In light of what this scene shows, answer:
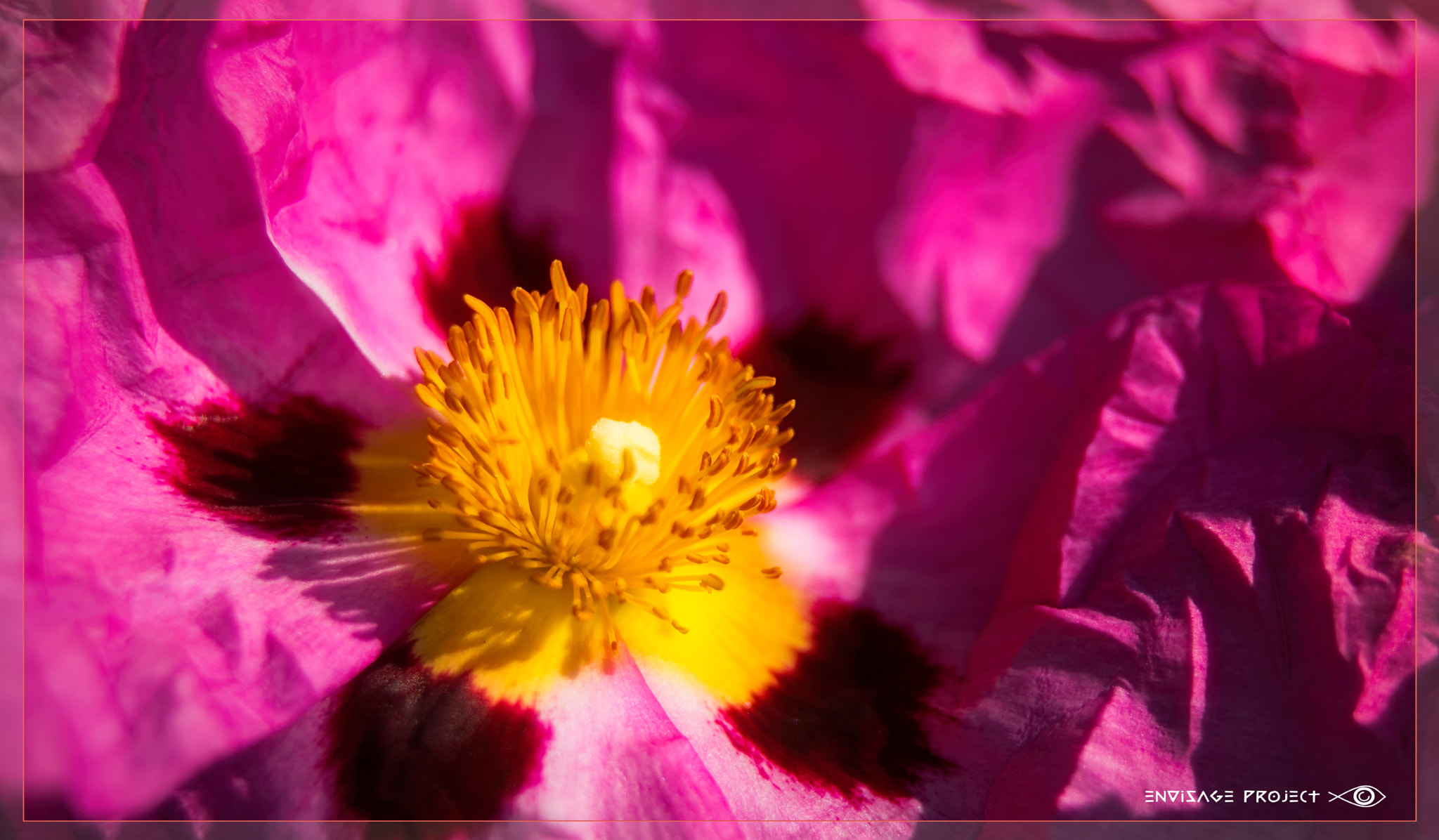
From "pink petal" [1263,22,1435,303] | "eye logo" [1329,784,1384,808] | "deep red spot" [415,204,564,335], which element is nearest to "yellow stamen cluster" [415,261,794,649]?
"deep red spot" [415,204,564,335]

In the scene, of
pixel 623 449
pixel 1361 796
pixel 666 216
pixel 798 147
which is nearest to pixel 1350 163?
pixel 798 147

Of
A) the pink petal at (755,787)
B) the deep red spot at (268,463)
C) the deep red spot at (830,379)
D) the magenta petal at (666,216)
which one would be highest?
the magenta petal at (666,216)

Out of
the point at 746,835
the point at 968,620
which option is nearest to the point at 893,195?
the point at 968,620

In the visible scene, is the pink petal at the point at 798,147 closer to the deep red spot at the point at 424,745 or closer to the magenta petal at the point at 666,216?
the magenta petal at the point at 666,216

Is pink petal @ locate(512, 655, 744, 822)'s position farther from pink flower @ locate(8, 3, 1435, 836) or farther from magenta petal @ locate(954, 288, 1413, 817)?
magenta petal @ locate(954, 288, 1413, 817)

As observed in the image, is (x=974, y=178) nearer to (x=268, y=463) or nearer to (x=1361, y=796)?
(x=1361, y=796)

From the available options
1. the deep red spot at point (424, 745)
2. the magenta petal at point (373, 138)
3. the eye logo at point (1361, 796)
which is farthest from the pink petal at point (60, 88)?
the eye logo at point (1361, 796)
